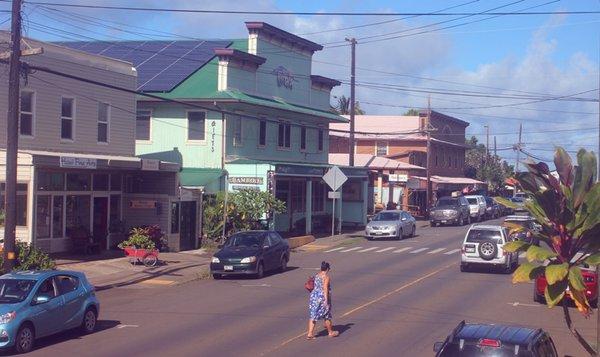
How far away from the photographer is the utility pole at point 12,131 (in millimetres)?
22406

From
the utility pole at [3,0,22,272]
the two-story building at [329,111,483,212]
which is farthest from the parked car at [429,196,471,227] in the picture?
the utility pole at [3,0,22,272]

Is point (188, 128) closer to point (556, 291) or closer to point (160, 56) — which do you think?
point (160, 56)

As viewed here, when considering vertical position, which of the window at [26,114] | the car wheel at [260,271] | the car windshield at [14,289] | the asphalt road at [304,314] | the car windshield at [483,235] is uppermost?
the window at [26,114]

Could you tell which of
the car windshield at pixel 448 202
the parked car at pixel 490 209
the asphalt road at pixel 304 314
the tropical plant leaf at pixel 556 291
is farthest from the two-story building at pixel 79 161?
the parked car at pixel 490 209

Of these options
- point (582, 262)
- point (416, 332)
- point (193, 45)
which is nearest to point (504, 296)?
point (416, 332)

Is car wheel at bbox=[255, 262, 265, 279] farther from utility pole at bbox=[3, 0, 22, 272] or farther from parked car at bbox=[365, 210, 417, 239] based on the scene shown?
parked car at bbox=[365, 210, 417, 239]

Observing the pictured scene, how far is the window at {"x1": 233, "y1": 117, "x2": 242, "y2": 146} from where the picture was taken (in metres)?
44.3

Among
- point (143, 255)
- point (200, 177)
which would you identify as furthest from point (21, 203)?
point (200, 177)

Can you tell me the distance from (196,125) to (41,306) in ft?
90.1

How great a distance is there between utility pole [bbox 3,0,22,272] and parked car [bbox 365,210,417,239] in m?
26.9

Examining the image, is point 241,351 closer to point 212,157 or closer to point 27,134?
point 27,134

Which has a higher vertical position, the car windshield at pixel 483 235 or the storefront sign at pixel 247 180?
the storefront sign at pixel 247 180

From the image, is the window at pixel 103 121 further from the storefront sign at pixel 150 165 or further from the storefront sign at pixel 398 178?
the storefront sign at pixel 398 178

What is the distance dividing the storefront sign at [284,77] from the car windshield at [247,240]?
1940 cm
